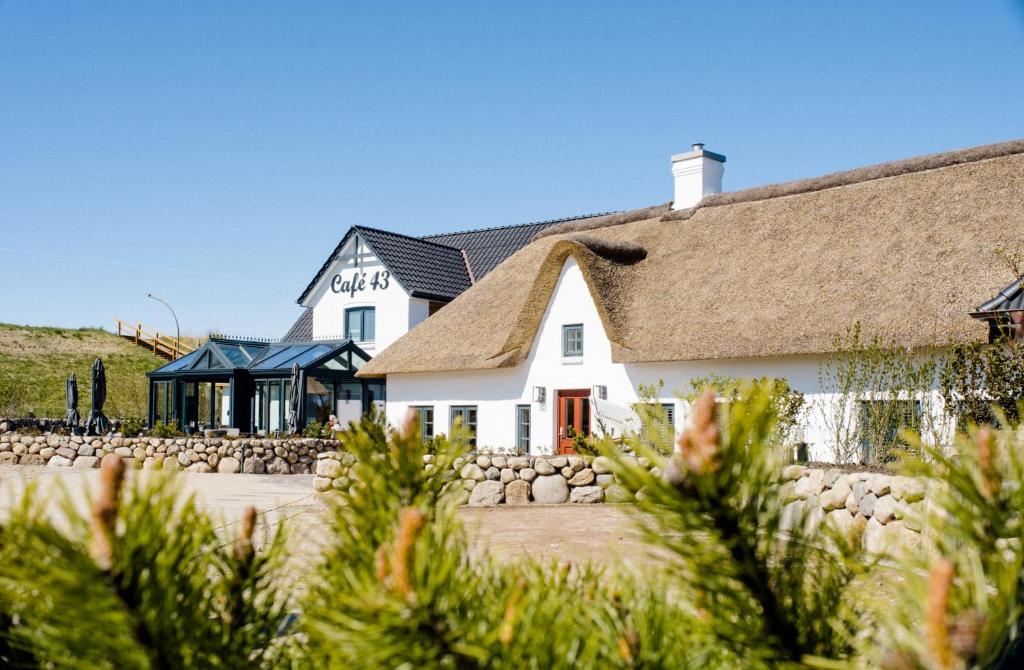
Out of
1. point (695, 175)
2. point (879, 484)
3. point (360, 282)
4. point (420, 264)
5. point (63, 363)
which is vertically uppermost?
point (695, 175)

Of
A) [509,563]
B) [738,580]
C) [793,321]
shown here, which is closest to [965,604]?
[738,580]

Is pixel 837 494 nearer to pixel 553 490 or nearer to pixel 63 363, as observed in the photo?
pixel 553 490

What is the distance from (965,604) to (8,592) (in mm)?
1221

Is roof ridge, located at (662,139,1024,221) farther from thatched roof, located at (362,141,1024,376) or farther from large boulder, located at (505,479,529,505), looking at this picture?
large boulder, located at (505,479,529,505)

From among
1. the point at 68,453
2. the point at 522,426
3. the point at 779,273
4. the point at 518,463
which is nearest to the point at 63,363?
the point at 68,453

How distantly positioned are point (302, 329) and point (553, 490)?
867 inches

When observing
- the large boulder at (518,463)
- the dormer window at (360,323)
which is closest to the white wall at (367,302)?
the dormer window at (360,323)

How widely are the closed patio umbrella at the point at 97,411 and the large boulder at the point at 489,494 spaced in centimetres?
1353

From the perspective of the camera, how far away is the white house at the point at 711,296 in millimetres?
16188

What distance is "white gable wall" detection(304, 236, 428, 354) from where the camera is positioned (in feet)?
97.3

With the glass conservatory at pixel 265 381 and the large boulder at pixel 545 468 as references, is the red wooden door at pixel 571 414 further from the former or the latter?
the glass conservatory at pixel 265 381

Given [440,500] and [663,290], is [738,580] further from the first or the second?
[663,290]

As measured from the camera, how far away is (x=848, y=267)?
17531mm

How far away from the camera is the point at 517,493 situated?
46.4 ft
